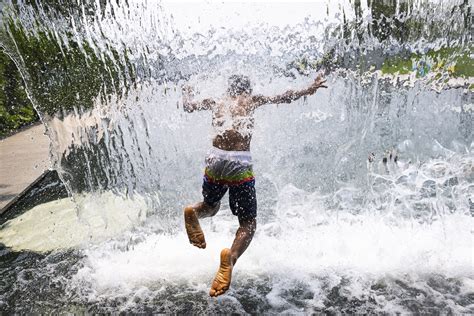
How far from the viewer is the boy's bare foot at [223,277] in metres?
3.14

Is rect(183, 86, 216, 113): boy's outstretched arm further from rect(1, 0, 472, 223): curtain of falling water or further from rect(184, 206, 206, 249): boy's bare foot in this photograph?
rect(184, 206, 206, 249): boy's bare foot

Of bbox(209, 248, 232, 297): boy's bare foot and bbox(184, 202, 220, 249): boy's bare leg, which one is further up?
bbox(184, 202, 220, 249): boy's bare leg

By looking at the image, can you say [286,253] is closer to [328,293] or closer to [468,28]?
[328,293]

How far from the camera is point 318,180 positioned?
216 inches

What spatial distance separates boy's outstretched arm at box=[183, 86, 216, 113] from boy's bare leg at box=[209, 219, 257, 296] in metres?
0.98

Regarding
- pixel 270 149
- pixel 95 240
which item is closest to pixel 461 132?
pixel 270 149

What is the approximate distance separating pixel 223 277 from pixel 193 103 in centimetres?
141

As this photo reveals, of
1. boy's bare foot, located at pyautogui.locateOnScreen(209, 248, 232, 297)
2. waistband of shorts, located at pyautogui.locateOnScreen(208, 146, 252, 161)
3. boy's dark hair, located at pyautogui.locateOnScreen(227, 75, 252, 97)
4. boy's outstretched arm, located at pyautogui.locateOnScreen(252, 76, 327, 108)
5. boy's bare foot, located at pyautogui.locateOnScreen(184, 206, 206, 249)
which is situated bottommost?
boy's bare foot, located at pyautogui.locateOnScreen(209, 248, 232, 297)

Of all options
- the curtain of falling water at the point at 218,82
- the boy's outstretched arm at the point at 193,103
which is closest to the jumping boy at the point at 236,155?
the boy's outstretched arm at the point at 193,103

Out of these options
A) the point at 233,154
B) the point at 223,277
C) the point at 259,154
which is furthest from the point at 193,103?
the point at 259,154

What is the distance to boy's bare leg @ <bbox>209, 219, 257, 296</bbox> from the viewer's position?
3.15 metres

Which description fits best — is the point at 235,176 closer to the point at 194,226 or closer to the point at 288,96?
the point at 194,226

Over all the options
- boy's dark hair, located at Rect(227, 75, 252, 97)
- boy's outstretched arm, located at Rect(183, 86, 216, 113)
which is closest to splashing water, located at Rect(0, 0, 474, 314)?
boy's outstretched arm, located at Rect(183, 86, 216, 113)

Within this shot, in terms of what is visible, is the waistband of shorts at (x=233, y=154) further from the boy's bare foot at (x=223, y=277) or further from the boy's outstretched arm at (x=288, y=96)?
the boy's bare foot at (x=223, y=277)
